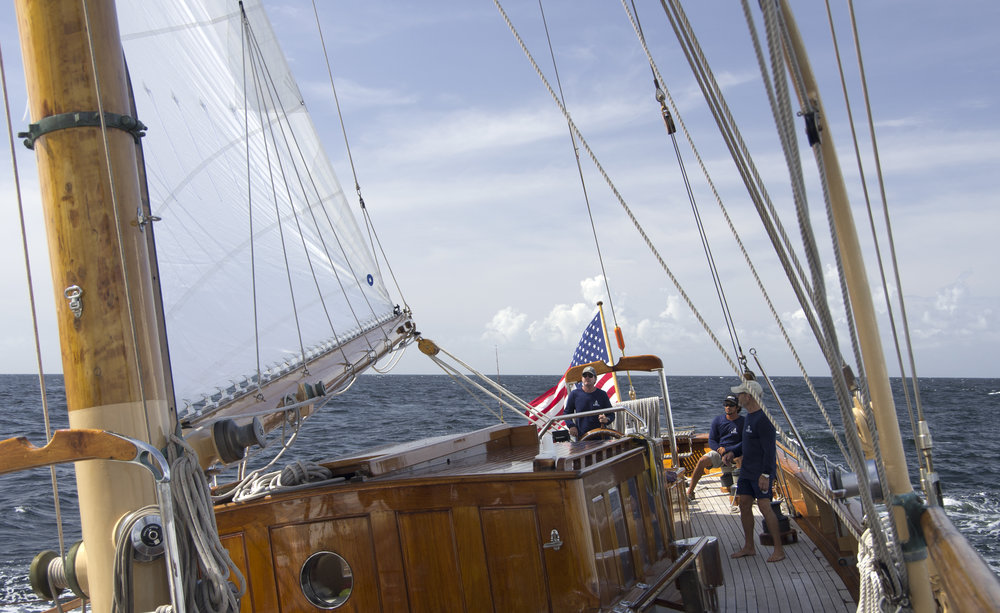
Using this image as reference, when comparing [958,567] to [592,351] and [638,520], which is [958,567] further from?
[592,351]

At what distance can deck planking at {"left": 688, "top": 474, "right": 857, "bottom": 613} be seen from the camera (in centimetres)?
594

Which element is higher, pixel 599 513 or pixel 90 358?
pixel 90 358

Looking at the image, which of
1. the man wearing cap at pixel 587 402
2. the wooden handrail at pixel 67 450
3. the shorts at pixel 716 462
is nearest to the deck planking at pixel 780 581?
the shorts at pixel 716 462

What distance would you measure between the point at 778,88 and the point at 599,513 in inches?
123

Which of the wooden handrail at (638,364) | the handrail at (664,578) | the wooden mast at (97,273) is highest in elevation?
the wooden mast at (97,273)

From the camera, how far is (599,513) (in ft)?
15.6

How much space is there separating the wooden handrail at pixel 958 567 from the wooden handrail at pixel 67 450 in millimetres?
2293

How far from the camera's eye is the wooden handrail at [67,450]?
239 cm

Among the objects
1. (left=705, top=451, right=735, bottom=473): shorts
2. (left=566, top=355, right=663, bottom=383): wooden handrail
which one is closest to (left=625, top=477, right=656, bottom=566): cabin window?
(left=566, top=355, right=663, bottom=383): wooden handrail

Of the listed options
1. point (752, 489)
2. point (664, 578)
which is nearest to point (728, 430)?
point (752, 489)

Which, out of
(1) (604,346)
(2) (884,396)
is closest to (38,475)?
(1) (604,346)

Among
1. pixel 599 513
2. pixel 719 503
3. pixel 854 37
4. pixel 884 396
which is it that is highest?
pixel 854 37

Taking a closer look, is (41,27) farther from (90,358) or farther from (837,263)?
(837,263)

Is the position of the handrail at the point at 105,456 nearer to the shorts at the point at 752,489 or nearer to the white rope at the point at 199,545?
the white rope at the point at 199,545
